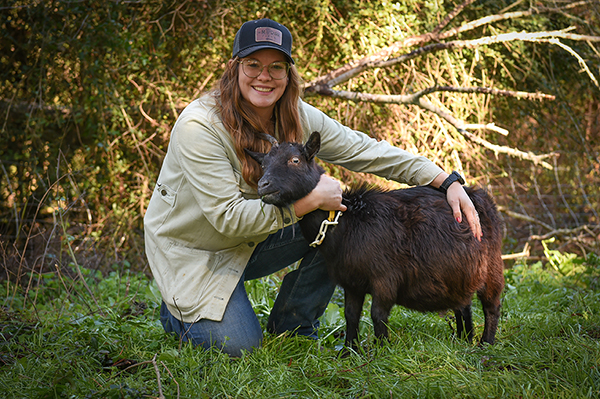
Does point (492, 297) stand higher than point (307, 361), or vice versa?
point (492, 297)

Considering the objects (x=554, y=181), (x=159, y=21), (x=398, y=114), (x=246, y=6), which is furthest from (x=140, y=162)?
(x=554, y=181)

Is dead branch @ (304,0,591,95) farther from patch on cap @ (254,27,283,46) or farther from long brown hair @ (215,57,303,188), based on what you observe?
patch on cap @ (254,27,283,46)

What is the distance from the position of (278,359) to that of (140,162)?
4.24 m

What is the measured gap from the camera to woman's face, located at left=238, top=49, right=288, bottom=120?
3.15 metres

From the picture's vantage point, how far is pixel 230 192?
9.84 ft

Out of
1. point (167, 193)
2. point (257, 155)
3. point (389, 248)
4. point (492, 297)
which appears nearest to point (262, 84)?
point (257, 155)

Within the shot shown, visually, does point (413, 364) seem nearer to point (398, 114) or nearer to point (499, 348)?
point (499, 348)

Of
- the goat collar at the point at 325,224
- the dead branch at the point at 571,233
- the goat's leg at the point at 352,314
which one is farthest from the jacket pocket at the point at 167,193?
the dead branch at the point at 571,233

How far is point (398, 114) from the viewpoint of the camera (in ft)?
21.1

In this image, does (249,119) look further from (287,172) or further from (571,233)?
(571,233)

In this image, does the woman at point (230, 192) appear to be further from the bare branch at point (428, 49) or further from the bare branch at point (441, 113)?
the bare branch at point (428, 49)

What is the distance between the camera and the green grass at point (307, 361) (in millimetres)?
2443

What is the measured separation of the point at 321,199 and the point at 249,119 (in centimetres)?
72

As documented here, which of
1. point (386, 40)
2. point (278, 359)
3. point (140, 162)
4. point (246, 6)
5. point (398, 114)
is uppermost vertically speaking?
point (246, 6)
